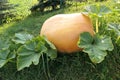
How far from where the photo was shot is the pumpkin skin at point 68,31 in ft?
10.00

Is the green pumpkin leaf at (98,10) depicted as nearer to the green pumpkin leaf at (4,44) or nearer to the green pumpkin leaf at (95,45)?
the green pumpkin leaf at (95,45)

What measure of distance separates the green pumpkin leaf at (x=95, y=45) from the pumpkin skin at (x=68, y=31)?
0.13m

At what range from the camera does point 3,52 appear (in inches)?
121

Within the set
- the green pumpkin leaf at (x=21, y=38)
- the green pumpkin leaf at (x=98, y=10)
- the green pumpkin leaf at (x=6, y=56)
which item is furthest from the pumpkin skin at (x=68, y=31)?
the green pumpkin leaf at (x=6, y=56)

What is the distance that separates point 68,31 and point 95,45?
307 mm

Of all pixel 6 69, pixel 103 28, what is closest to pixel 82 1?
pixel 103 28

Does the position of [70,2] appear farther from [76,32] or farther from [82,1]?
[76,32]

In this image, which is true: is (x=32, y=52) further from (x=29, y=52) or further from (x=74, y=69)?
(x=74, y=69)

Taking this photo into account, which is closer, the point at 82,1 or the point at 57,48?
the point at 57,48

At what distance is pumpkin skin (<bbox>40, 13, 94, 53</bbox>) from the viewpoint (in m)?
3.05

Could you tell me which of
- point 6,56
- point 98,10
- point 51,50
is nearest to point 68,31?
point 51,50

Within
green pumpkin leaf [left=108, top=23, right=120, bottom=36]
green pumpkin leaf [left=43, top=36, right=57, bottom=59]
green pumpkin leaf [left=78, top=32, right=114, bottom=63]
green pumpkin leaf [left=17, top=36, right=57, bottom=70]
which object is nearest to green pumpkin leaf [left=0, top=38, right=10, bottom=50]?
green pumpkin leaf [left=17, top=36, right=57, bottom=70]

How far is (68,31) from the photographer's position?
305 cm

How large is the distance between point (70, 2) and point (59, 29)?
2632 mm
